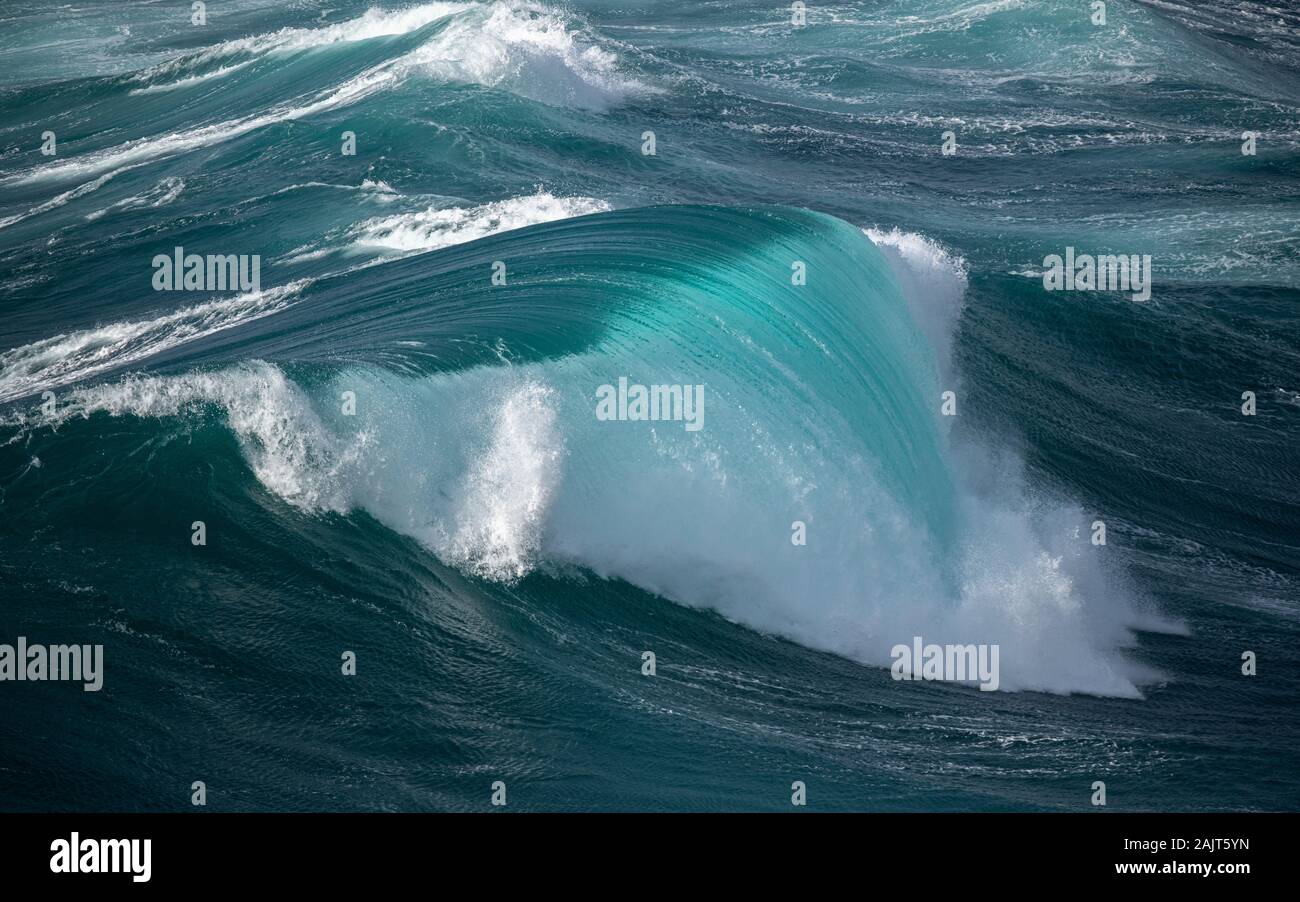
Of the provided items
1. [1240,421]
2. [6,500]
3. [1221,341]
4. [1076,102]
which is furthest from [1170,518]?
[1076,102]

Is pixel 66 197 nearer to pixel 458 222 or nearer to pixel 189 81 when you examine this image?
pixel 189 81

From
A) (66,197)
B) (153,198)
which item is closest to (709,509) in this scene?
(153,198)

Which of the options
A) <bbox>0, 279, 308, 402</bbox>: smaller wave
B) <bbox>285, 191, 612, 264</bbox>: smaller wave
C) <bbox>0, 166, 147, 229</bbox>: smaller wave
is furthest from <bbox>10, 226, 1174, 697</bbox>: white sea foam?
<bbox>0, 166, 147, 229</bbox>: smaller wave

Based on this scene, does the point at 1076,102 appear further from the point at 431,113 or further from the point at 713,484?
the point at 713,484

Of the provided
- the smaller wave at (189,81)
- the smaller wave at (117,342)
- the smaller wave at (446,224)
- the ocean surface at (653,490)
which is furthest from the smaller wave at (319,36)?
the smaller wave at (117,342)

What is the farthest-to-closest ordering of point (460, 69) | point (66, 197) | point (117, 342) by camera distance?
1. point (460, 69)
2. point (66, 197)
3. point (117, 342)
